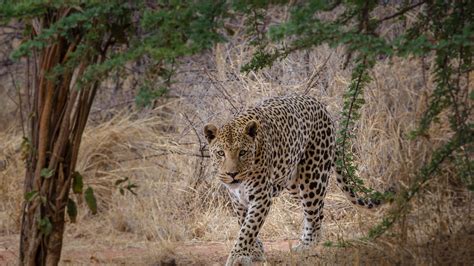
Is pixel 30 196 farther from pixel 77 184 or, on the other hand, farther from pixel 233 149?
pixel 233 149

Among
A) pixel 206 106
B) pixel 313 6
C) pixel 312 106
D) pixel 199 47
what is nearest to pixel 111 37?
pixel 199 47

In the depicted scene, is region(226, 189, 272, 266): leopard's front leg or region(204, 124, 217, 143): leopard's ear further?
region(204, 124, 217, 143): leopard's ear

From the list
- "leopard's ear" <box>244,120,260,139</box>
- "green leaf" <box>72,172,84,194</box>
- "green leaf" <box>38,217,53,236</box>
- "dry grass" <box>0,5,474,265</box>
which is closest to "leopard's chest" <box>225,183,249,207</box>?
"leopard's ear" <box>244,120,260,139</box>

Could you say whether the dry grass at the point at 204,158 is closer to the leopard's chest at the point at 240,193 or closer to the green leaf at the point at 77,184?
the leopard's chest at the point at 240,193

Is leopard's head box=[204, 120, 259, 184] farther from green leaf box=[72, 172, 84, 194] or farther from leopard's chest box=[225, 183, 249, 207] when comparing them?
green leaf box=[72, 172, 84, 194]

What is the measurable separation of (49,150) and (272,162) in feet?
8.38

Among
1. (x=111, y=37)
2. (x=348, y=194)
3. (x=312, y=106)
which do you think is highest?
(x=111, y=37)

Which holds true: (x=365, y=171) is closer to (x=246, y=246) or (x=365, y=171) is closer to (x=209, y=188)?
(x=209, y=188)

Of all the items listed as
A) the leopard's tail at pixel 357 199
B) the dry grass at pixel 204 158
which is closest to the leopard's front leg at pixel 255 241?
the dry grass at pixel 204 158

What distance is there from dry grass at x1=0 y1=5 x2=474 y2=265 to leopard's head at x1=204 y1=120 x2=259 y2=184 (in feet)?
4.31

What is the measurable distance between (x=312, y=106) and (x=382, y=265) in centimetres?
281

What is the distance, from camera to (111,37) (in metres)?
5.67

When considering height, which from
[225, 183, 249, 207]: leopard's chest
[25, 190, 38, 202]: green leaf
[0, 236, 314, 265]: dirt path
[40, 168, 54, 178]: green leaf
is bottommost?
[0, 236, 314, 265]: dirt path

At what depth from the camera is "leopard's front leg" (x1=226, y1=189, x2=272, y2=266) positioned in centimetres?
766
